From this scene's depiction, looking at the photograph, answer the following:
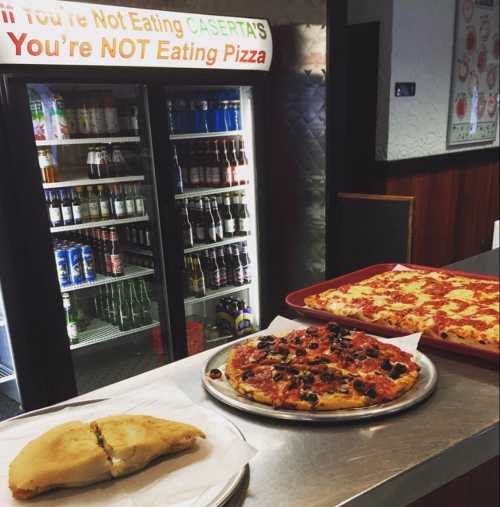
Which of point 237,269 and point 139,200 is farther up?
point 139,200

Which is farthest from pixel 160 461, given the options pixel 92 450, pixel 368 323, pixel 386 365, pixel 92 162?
pixel 92 162

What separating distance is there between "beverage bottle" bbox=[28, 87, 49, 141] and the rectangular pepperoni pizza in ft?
6.30

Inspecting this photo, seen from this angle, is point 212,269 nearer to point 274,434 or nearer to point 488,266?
point 488,266

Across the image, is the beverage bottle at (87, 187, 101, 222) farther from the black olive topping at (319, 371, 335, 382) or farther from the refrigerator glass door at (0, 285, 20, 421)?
the black olive topping at (319, 371, 335, 382)

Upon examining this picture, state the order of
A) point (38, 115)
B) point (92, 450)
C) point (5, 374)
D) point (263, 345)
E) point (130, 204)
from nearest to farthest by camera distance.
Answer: point (92, 450), point (263, 345), point (38, 115), point (5, 374), point (130, 204)

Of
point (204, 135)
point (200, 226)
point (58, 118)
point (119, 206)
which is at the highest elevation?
point (58, 118)

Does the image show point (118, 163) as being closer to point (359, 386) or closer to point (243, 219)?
point (243, 219)

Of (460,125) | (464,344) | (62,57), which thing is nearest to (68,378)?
(62,57)

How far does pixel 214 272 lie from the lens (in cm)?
360

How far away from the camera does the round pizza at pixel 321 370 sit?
109cm

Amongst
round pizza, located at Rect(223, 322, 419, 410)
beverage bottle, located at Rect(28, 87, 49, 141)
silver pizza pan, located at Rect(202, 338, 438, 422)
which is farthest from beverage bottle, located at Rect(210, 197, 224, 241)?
silver pizza pan, located at Rect(202, 338, 438, 422)

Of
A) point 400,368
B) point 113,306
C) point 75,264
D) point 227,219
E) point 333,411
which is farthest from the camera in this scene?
point 227,219

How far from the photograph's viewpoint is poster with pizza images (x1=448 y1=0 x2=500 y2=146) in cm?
427

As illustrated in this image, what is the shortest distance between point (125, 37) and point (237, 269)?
1.72 m
